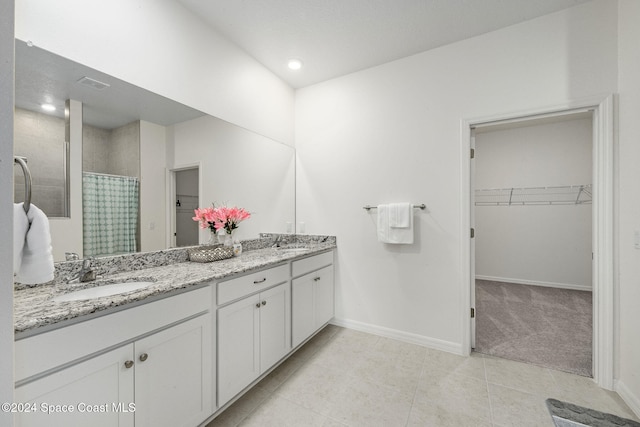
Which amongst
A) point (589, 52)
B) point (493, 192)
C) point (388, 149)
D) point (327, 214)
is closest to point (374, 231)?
point (327, 214)

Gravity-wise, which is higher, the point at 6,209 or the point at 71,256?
the point at 6,209

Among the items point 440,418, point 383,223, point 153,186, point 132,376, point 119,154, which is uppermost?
point 119,154

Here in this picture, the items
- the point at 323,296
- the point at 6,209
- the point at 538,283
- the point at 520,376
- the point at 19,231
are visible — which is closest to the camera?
the point at 6,209

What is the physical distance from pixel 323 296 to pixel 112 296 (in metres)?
1.80

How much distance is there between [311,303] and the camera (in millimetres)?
2365

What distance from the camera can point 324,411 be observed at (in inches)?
63.6

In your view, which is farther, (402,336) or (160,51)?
(402,336)

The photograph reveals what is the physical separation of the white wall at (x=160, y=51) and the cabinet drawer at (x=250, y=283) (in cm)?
133

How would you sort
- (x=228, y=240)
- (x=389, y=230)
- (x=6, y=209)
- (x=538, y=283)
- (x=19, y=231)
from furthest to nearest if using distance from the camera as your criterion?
(x=538, y=283) → (x=389, y=230) → (x=228, y=240) → (x=19, y=231) → (x=6, y=209)

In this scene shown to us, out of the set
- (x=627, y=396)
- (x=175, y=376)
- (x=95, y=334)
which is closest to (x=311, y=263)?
(x=175, y=376)

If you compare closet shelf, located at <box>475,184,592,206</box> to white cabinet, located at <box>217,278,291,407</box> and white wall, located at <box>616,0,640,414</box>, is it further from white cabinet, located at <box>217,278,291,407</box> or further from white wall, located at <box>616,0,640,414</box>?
white cabinet, located at <box>217,278,291,407</box>

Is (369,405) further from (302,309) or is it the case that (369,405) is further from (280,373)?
(302,309)

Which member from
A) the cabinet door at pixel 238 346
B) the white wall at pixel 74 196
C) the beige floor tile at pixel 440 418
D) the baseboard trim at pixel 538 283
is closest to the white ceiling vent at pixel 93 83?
the white wall at pixel 74 196

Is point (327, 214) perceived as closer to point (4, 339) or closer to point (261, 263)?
point (261, 263)
